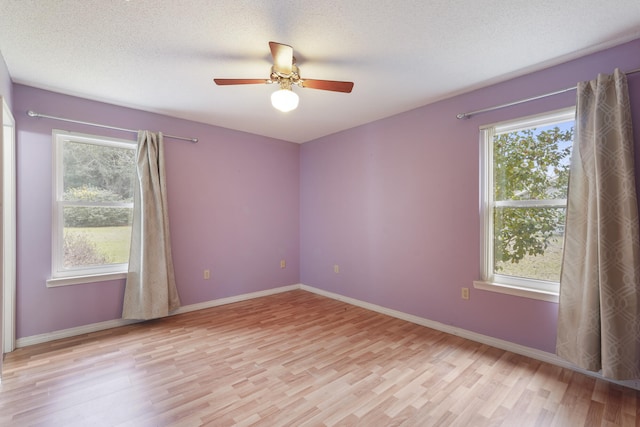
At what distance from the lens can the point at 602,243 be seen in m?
1.95

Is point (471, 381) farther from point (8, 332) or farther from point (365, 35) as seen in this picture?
point (8, 332)

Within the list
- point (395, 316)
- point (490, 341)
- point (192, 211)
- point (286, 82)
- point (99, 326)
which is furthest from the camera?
point (192, 211)

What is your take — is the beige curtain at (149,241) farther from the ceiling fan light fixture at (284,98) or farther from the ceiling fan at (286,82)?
the ceiling fan light fixture at (284,98)

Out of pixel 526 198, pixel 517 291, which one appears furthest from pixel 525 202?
pixel 517 291

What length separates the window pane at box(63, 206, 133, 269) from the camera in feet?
9.65

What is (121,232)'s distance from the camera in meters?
3.22

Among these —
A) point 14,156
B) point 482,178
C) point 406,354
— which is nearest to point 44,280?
point 14,156

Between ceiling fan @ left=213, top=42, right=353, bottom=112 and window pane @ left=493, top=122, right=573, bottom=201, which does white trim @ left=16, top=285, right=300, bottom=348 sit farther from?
window pane @ left=493, top=122, right=573, bottom=201

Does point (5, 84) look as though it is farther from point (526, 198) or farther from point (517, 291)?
point (517, 291)

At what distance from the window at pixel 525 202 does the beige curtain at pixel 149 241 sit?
3360mm

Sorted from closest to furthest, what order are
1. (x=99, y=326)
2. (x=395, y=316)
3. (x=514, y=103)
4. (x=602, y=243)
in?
1. (x=602, y=243)
2. (x=514, y=103)
3. (x=99, y=326)
4. (x=395, y=316)

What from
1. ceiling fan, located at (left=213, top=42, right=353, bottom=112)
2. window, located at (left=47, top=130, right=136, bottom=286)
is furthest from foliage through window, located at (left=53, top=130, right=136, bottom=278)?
ceiling fan, located at (left=213, top=42, right=353, bottom=112)

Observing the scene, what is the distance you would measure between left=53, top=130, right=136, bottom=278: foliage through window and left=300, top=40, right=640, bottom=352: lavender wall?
255 centimetres

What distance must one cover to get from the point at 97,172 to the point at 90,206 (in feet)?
1.23
